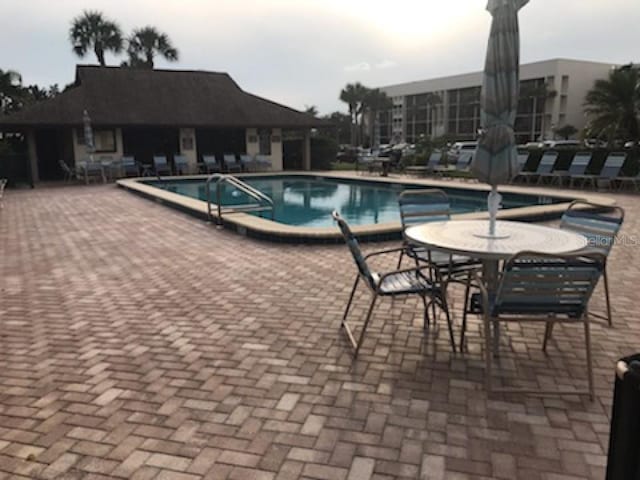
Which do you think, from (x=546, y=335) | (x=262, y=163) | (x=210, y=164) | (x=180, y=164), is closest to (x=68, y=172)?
(x=180, y=164)

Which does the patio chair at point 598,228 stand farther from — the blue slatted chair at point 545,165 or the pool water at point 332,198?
the blue slatted chair at point 545,165

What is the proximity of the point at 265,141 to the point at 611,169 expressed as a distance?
14.8 m

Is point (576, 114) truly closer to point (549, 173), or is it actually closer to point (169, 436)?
point (549, 173)

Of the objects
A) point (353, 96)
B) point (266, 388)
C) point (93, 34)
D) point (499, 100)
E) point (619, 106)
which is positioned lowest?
point (266, 388)

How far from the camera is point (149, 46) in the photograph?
33844 mm

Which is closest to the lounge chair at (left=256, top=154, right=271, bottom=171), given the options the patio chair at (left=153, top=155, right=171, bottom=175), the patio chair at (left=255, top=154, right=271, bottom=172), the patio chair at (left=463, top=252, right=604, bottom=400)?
the patio chair at (left=255, top=154, right=271, bottom=172)

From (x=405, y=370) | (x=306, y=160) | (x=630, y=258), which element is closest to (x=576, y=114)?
(x=306, y=160)

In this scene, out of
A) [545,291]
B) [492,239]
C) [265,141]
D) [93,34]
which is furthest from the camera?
[93,34]

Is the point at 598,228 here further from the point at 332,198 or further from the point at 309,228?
the point at 332,198

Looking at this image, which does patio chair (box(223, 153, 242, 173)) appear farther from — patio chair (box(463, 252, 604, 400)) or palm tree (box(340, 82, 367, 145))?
palm tree (box(340, 82, 367, 145))

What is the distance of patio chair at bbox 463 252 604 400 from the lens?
8.52 ft

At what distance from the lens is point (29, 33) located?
17312 millimetres

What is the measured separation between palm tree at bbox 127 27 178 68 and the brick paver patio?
32634 mm

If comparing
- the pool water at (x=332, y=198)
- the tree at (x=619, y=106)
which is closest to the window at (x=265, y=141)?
the pool water at (x=332, y=198)
